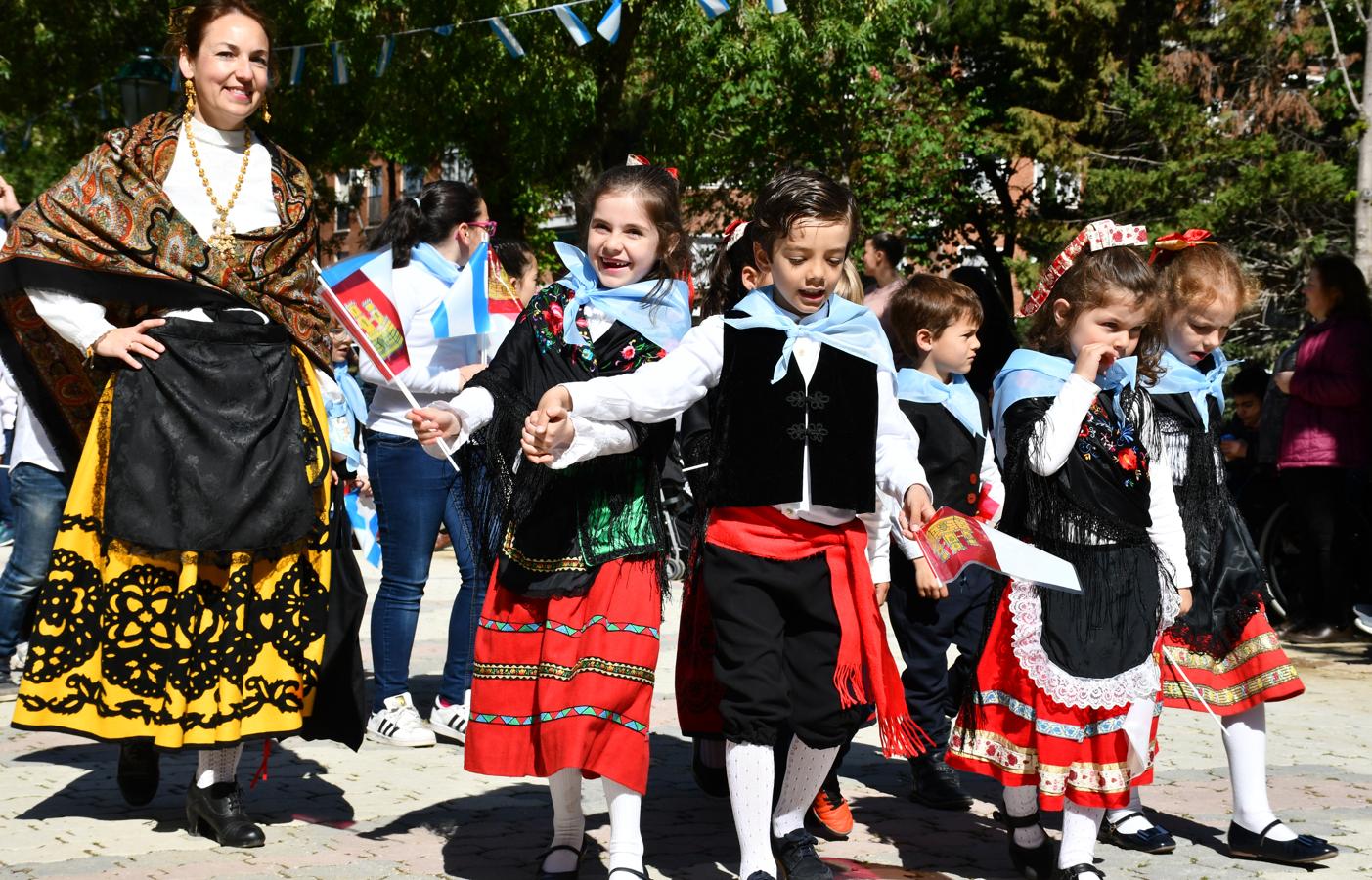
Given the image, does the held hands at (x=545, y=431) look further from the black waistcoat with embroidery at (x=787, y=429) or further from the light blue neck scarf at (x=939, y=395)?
the light blue neck scarf at (x=939, y=395)

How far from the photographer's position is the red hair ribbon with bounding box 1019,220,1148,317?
4629 millimetres

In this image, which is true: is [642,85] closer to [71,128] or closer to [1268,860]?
[71,128]

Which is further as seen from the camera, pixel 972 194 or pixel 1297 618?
pixel 972 194

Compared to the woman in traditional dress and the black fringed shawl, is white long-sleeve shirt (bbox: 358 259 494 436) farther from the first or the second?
the black fringed shawl

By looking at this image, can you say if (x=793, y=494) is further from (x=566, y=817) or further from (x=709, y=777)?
(x=709, y=777)

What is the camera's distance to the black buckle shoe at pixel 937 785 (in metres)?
5.27

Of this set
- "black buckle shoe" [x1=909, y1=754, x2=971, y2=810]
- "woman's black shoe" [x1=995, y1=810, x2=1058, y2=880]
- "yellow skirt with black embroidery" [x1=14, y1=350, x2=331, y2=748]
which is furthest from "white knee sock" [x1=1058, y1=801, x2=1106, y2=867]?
"yellow skirt with black embroidery" [x1=14, y1=350, x2=331, y2=748]

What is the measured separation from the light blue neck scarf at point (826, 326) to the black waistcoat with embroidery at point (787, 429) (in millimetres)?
28

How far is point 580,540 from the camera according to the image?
Answer: 13.8 ft

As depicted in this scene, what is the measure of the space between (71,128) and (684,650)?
64.8 ft

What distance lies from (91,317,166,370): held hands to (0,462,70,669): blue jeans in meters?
2.54

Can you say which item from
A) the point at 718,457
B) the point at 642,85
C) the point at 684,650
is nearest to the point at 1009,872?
the point at 684,650

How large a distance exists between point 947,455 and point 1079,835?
1764 millimetres

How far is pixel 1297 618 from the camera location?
955cm
